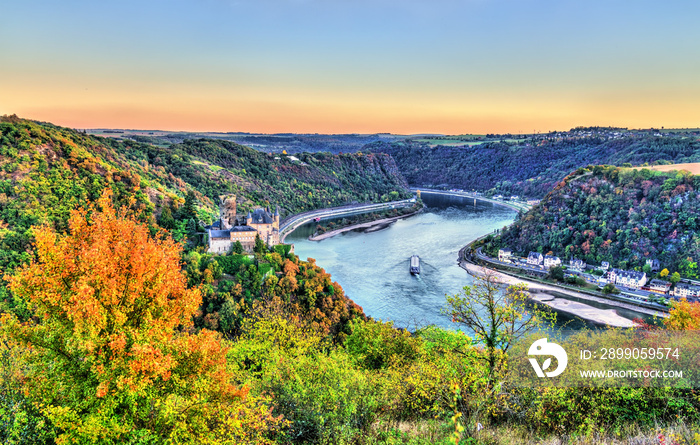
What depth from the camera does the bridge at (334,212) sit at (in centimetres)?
5503

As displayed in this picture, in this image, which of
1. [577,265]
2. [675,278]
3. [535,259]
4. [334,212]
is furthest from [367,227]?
[675,278]

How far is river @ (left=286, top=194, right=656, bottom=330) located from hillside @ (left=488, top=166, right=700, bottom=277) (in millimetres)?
8035

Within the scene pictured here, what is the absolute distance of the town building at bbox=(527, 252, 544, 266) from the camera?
123ft

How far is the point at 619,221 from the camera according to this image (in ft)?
126

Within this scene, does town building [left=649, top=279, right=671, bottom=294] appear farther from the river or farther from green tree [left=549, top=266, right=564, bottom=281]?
green tree [left=549, top=266, right=564, bottom=281]

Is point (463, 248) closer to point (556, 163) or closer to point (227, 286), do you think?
point (227, 286)

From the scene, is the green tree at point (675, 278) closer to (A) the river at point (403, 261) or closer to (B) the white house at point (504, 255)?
(A) the river at point (403, 261)

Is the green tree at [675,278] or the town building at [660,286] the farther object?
the green tree at [675,278]

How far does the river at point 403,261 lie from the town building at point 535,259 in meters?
7.17

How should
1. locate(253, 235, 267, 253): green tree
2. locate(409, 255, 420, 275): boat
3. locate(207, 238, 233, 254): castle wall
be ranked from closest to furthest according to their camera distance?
locate(207, 238, 233, 254): castle wall
locate(253, 235, 267, 253): green tree
locate(409, 255, 420, 275): boat

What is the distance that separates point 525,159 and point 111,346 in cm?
11904

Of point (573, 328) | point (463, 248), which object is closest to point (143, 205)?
point (573, 328)

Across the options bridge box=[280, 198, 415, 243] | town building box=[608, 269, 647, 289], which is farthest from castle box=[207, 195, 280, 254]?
town building box=[608, 269, 647, 289]

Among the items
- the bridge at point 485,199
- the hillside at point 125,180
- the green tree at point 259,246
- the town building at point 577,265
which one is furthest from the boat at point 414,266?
the bridge at point 485,199
